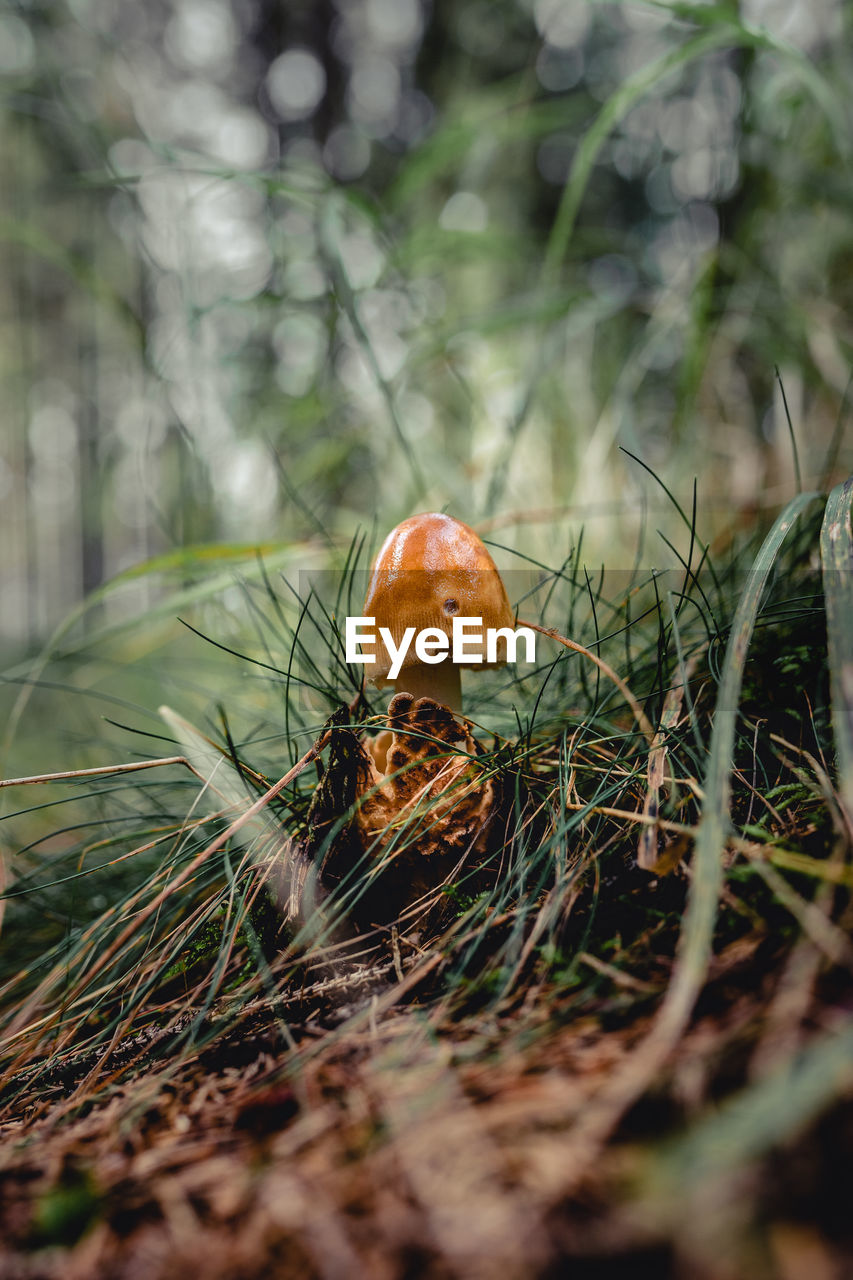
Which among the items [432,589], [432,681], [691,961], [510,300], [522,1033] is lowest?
[522,1033]

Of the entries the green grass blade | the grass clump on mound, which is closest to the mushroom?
the grass clump on mound

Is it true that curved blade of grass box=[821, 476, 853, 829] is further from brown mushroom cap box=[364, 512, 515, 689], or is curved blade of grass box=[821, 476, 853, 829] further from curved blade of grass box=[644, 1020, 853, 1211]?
brown mushroom cap box=[364, 512, 515, 689]

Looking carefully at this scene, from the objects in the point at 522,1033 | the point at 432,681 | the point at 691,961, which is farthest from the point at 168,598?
the point at 691,961

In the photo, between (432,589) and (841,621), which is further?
(432,589)

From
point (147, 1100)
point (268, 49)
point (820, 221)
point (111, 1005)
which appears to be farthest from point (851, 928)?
point (268, 49)

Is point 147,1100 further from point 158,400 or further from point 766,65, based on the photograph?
point 766,65

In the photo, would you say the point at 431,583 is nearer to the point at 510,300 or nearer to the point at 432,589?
the point at 432,589
